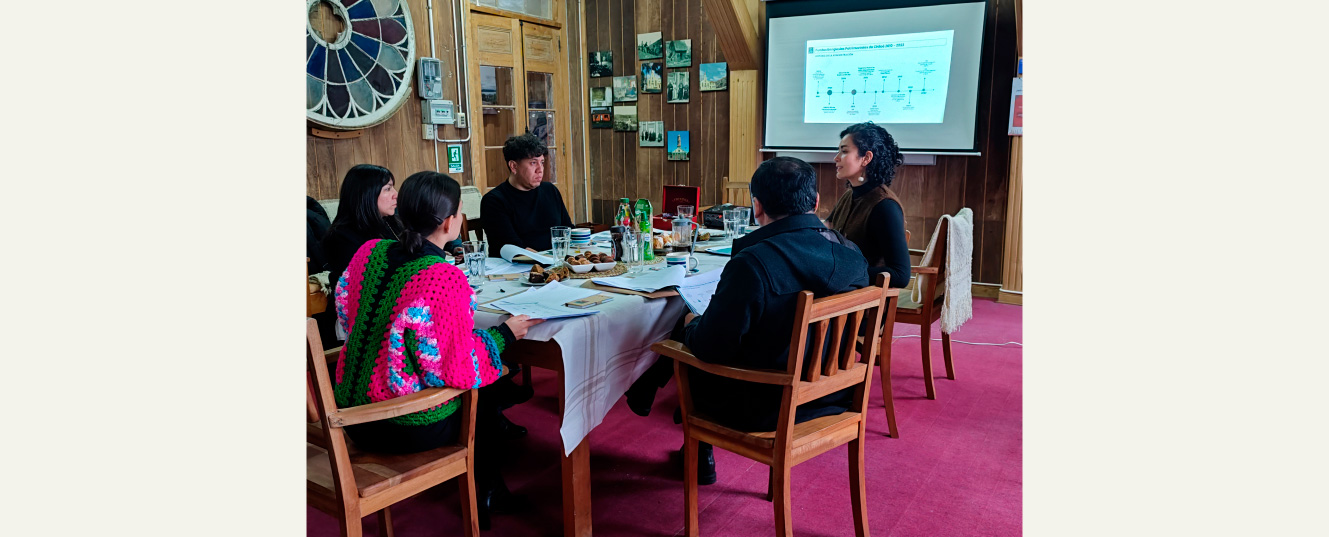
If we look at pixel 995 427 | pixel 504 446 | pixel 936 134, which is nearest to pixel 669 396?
pixel 504 446

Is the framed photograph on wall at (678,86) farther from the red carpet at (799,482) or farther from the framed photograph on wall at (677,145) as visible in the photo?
the red carpet at (799,482)

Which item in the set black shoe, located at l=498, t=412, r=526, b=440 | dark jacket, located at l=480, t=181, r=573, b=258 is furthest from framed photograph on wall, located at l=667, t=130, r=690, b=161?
black shoe, located at l=498, t=412, r=526, b=440

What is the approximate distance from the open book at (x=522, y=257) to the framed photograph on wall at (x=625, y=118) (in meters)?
3.87

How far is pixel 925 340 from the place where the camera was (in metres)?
3.25

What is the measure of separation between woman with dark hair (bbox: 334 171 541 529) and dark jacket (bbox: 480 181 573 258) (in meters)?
1.51

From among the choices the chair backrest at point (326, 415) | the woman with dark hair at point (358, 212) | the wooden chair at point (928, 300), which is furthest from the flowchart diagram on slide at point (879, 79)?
the chair backrest at point (326, 415)

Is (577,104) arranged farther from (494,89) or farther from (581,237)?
(581,237)

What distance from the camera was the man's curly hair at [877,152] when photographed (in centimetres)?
296

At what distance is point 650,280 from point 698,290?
0.50ft

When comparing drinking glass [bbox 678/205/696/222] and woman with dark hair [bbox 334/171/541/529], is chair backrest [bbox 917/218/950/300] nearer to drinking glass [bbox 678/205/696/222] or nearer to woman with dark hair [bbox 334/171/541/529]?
drinking glass [bbox 678/205/696/222]

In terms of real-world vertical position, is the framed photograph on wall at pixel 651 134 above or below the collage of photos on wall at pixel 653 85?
below

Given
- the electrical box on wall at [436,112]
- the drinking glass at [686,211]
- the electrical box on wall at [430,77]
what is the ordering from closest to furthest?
the drinking glass at [686,211], the electrical box on wall at [430,77], the electrical box on wall at [436,112]

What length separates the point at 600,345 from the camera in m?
2.06

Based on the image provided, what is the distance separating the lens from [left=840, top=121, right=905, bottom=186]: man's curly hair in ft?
9.72
